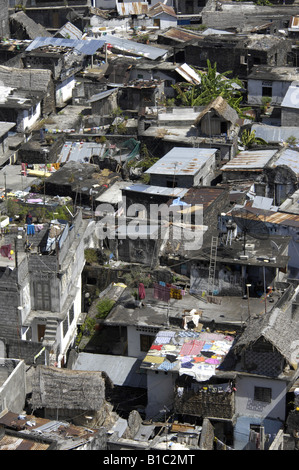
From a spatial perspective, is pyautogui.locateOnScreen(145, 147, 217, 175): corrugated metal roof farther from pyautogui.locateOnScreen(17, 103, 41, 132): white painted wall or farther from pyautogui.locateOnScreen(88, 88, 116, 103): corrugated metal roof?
pyautogui.locateOnScreen(17, 103, 41, 132): white painted wall

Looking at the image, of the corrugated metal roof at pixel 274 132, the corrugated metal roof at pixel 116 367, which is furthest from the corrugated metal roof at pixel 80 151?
the corrugated metal roof at pixel 116 367

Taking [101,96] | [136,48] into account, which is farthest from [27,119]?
[136,48]

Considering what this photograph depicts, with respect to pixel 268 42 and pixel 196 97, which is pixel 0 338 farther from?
pixel 268 42

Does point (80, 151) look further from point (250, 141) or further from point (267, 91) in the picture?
point (267, 91)

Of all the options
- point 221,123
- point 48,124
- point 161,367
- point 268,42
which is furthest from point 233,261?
point 268,42

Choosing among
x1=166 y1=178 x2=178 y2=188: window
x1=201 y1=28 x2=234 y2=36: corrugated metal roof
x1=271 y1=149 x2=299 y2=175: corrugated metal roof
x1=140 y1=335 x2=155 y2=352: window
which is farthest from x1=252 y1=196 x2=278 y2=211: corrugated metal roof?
x1=201 y1=28 x2=234 y2=36: corrugated metal roof

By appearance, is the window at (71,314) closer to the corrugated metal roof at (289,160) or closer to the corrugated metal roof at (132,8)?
the corrugated metal roof at (289,160)

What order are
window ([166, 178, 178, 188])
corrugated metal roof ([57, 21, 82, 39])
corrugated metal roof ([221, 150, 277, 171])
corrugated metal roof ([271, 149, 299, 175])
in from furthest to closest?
1. corrugated metal roof ([57, 21, 82, 39])
2. corrugated metal roof ([221, 150, 277, 171])
3. corrugated metal roof ([271, 149, 299, 175])
4. window ([166, 178, 178, 188])
